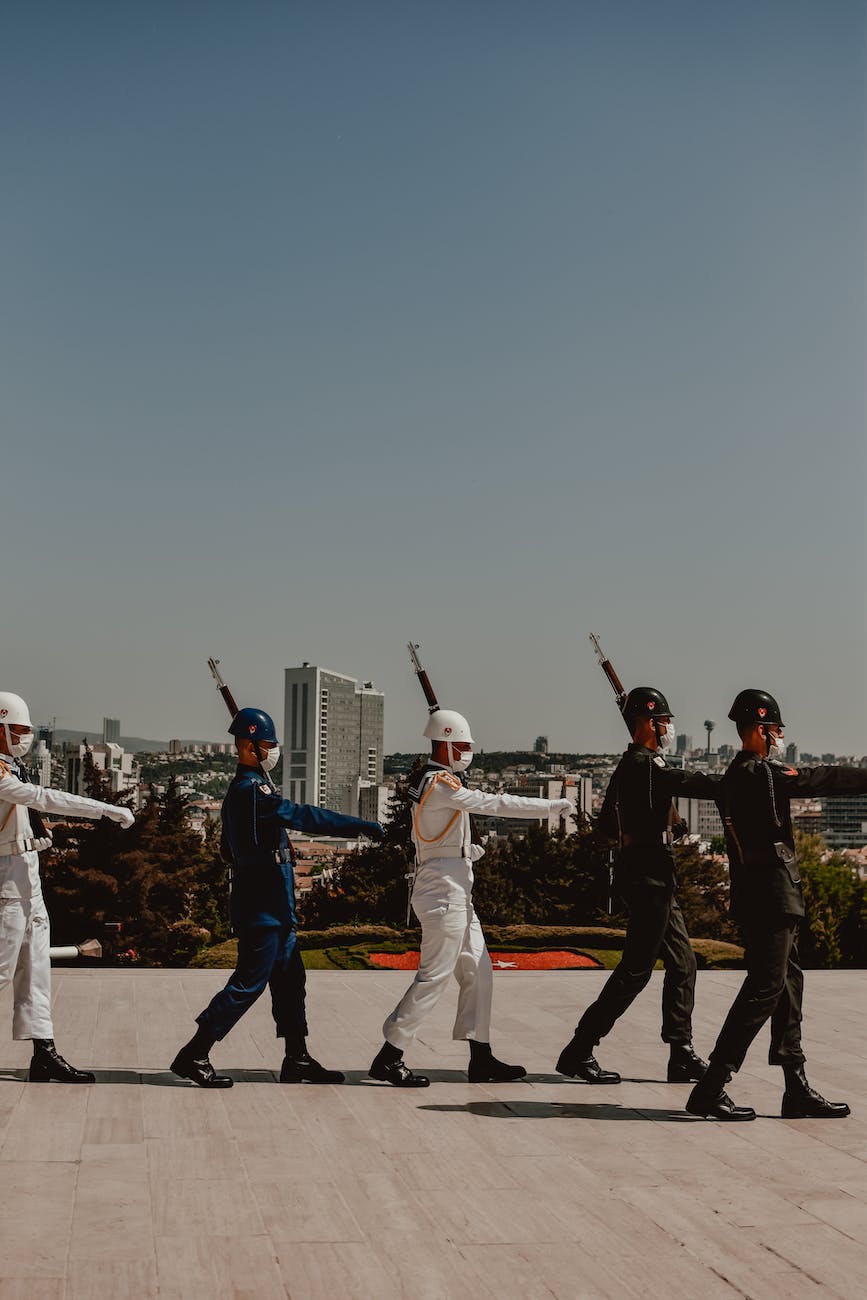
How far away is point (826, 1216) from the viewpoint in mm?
5457

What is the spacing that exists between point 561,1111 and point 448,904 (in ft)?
4.07

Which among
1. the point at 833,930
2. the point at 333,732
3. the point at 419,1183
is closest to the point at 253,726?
the point at 419,1183

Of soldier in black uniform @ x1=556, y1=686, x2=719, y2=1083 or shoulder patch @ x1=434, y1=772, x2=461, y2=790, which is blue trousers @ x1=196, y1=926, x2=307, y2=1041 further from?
soldier in black uniform @ x1=556, y1=686, x2=719, y2=1083

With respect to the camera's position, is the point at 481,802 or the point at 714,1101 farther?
the point at 481,802

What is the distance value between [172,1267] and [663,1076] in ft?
14.2

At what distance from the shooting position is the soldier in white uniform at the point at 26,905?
756 centimetres

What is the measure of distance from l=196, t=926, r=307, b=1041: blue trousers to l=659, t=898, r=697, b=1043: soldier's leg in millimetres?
2119

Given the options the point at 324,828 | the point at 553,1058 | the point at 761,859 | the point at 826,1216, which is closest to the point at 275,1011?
the point at 324,828

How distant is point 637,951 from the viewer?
25.3 feet

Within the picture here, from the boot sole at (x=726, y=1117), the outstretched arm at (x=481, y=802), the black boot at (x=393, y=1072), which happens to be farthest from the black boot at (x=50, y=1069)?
the boot sole at (x=726, y=1117)

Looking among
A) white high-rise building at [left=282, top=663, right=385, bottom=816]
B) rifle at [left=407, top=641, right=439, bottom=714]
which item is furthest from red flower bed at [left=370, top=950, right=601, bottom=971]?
white high-rise building at [left=282, top=663, right=385, bottom=816]

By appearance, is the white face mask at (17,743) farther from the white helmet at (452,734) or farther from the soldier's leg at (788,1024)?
the soldier's leg at (788,1024)

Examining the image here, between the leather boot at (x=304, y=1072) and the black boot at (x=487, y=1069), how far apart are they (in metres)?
→ 0.76

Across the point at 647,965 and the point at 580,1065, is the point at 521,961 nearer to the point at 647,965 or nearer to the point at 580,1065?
the point at 580,1065
